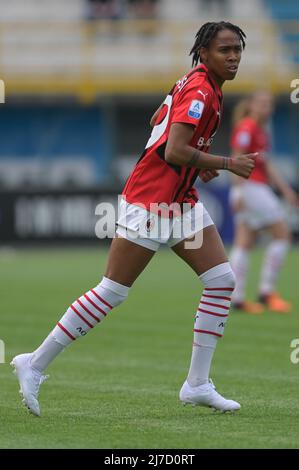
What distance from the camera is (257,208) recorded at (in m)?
14.1

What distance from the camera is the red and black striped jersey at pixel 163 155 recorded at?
23.1 ft

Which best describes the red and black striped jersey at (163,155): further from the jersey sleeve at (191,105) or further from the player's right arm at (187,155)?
the player's right arm at (187,155)

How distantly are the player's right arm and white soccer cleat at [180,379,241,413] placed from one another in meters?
1.41

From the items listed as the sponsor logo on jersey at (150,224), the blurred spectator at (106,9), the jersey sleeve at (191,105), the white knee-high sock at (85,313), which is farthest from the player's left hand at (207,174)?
the blurred spectator at (106,9)

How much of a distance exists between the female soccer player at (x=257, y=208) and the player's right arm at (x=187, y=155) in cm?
674

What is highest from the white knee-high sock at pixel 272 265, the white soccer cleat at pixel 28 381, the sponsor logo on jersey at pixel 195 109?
the sponsor logo on jersey at pixel 195 109

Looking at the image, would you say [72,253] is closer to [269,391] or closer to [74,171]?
[74,171]

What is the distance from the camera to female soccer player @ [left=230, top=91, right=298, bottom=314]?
45.3 feet

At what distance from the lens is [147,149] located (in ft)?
23.8

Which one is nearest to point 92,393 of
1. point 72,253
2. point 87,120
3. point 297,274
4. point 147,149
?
point 147,149

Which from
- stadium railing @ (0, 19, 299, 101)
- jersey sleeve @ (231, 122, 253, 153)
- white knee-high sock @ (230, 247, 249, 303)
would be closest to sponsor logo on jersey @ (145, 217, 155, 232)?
jersey sleeve @ (231, 122, 253, 153)

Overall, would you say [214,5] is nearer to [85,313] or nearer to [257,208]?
[257,208]

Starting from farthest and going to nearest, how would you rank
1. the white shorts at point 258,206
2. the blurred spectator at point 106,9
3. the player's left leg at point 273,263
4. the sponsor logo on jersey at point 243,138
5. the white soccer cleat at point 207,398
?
the blurred spectator at point 106,9
the player's left leg at point 273,263
the white shorts at point 258,206
the sponsor logo on jersey at point 243,138
the white soccer cleat at point 207,398
